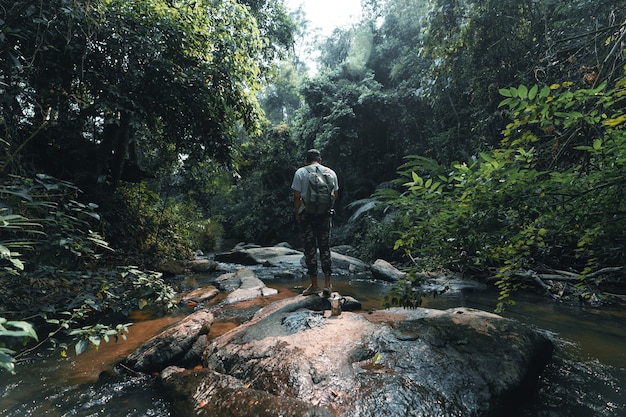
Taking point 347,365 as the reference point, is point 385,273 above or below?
below

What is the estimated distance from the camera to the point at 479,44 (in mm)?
5852

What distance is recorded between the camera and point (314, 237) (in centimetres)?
475

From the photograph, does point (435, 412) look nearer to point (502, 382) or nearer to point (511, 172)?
point (502, 382)

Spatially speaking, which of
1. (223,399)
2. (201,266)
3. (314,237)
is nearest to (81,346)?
(223,399)

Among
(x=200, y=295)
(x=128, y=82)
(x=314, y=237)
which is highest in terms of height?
(x=128, y=82)

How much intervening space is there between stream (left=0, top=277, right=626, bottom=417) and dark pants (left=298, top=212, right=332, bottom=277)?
1.47 m

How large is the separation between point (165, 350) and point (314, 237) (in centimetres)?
238

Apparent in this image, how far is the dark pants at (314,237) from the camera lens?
4.67 m

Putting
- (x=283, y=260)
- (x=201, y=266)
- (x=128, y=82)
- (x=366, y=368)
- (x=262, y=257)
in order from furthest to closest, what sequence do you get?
(x=262, y=257) → (x=283, y=260) → (x=201, y=266) → (x=128, y=82) → (x=366, y=368)

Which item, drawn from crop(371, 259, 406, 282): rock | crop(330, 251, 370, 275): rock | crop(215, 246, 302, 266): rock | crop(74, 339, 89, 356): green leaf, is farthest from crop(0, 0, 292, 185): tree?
crop(215, 246, 302, 266): rock

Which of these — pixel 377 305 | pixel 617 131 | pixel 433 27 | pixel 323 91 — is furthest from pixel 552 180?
pixel 323 91

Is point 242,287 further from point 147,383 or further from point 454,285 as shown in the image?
point 454,285

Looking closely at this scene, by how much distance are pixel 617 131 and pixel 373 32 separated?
21189mm

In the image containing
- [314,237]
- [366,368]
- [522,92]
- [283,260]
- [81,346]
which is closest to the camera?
[81,346]
